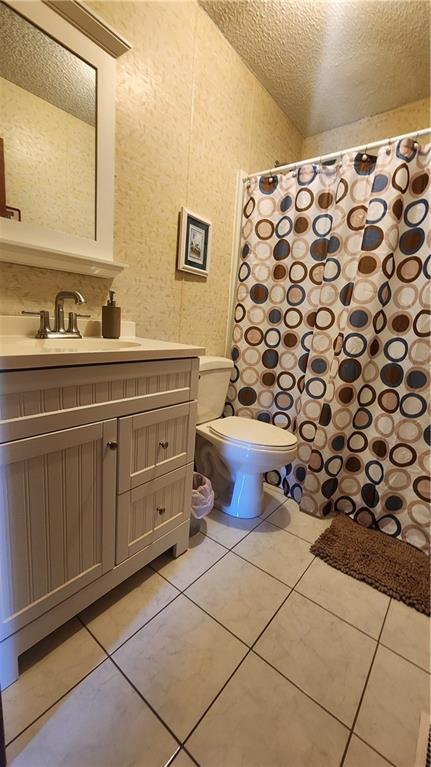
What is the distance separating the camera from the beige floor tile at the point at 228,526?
141cm

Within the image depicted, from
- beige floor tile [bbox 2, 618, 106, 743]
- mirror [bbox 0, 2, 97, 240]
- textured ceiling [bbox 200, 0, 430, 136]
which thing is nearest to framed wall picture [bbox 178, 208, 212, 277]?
mirror [bbox 0, 2, 97, 240]

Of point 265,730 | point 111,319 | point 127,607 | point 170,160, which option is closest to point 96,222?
point 111,319

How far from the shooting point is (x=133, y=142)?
1237mm

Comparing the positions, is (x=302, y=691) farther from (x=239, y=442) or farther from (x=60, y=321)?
(x=60, y=321)

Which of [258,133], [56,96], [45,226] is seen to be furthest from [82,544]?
[258,133]

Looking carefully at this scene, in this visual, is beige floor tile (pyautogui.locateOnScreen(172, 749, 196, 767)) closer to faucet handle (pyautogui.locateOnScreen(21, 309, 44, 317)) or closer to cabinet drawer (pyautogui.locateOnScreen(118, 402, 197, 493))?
cabinet drawer (pyautogui.locateOnScreen(118, 402, 197, 493))

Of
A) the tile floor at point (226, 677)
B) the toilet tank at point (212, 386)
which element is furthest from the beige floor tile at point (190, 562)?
the toilet tank at point (212, 386)

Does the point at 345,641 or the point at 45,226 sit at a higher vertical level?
the point at 45,226

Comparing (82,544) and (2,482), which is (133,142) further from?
(82,544)

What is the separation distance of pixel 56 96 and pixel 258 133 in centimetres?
125

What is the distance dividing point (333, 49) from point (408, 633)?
98.8 inches

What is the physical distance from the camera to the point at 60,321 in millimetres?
1067

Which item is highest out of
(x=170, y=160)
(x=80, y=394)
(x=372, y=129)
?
(x=372, y=129)

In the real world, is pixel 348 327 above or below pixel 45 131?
below
